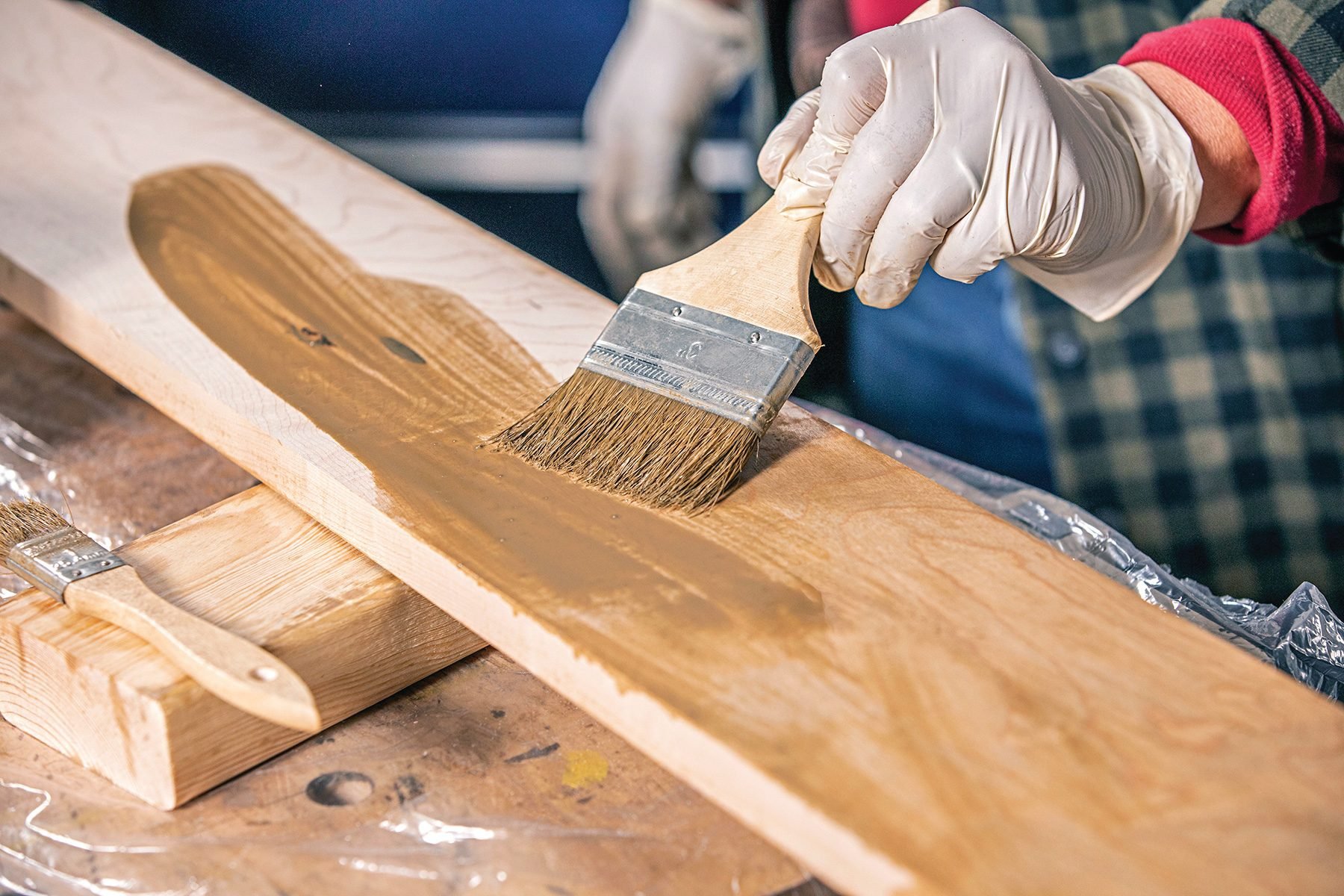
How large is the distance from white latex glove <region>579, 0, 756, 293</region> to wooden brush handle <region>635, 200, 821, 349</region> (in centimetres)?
163

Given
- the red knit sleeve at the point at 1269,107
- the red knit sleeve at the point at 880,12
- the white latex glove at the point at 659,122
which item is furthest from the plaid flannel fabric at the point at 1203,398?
the white latex glove at the point at 659,122

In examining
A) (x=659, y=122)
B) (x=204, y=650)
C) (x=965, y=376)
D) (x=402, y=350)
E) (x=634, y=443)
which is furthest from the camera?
(x=659, y=122)

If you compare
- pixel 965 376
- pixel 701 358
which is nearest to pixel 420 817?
pixel 701 358

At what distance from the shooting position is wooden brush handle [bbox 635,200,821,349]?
1.38m

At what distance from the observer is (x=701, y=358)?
139 centimetres

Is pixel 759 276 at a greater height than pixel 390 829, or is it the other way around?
pixel 759 276

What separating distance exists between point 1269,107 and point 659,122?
5.91 ft

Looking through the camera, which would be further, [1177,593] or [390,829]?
[1177,593]

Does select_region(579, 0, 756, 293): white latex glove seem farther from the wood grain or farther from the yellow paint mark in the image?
the yellow paint mark

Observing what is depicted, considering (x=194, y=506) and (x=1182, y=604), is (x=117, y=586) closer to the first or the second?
(x=194, y=506)

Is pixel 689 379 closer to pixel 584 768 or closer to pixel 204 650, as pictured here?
pixel 584 768

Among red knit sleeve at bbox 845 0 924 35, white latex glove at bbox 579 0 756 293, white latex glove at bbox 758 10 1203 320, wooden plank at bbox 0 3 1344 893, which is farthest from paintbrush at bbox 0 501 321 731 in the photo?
white latex glove at bbox 579 0 756 293

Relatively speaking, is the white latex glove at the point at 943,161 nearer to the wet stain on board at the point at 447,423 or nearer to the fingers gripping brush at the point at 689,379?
the fingers gripping brush at the point at 689,379

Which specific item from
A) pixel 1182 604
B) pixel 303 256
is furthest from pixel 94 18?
pixel 1182 604
